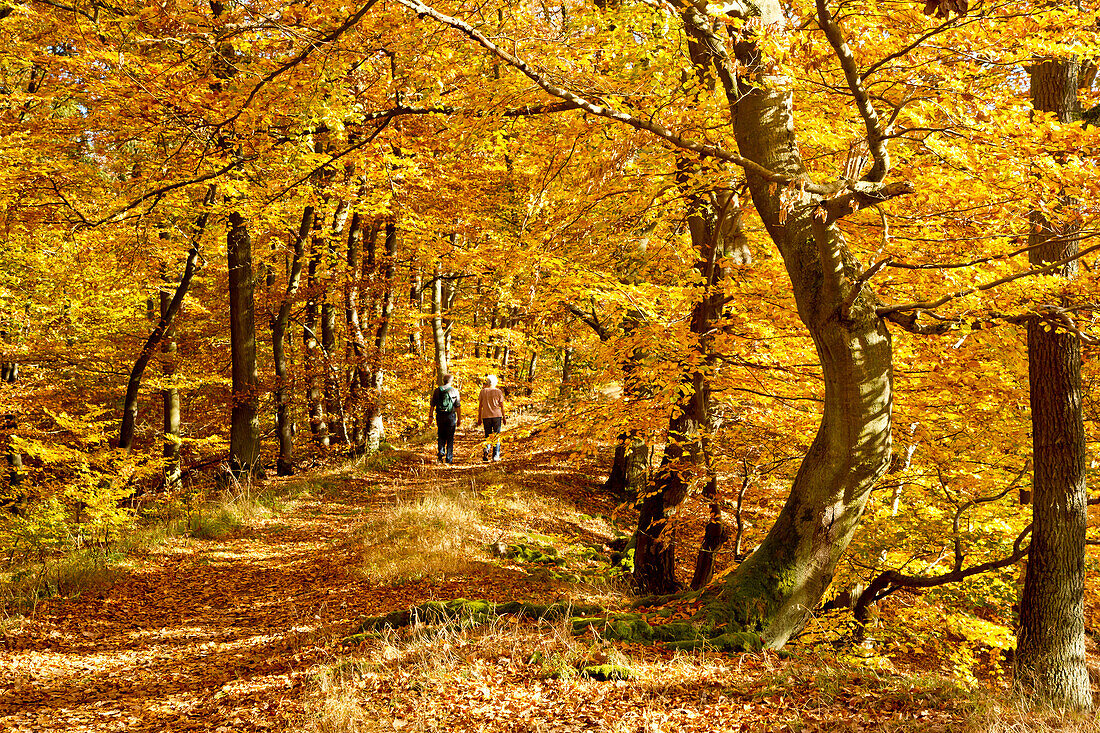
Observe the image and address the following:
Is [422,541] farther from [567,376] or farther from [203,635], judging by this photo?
[567,376]

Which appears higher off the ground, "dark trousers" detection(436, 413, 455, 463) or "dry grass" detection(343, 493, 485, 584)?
"dark trousers" detection(436, 413, 455, 463)

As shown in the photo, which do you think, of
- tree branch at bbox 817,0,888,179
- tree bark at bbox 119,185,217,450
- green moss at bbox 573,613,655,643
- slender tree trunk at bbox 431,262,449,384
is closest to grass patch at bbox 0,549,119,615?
green moss at bbox 573,613,655,643

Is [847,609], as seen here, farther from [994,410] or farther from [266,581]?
[266,581]

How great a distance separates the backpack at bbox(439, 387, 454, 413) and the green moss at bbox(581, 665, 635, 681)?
335 inches

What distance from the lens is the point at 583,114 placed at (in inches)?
263

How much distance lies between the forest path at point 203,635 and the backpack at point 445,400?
131 inches

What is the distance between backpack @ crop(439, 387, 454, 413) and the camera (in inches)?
500

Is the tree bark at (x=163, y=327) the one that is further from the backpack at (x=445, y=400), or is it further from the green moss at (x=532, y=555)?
the green moss at (x=532, y=555)

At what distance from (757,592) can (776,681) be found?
Answer: 83 cm

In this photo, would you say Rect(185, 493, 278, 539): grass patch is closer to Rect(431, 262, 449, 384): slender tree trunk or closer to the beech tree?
Rect(431, 262, 449, 384): slender tree trunk

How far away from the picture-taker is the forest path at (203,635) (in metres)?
4.75

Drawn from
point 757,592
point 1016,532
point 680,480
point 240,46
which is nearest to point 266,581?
point 680,480

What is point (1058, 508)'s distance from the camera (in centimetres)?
645

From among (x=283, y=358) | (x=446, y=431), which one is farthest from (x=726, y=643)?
(x=283, y=358)
